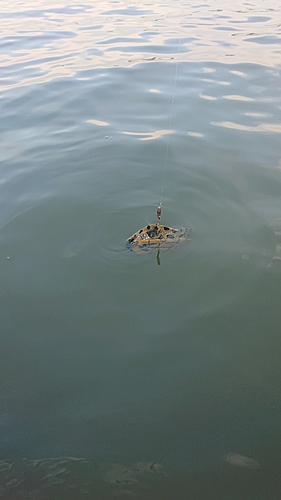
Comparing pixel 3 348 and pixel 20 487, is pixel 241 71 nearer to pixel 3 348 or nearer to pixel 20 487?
pixel 3 348

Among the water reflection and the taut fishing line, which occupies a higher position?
the water reflection

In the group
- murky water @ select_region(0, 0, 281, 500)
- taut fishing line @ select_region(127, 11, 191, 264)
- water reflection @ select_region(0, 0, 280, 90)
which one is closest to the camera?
murky water @ select_region(0, 0, 281, 500)

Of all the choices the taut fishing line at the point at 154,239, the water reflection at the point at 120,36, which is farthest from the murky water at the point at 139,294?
the water reflection at the point at 120,36

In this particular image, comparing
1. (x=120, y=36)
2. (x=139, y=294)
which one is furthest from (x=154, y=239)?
(x=120, y=36)

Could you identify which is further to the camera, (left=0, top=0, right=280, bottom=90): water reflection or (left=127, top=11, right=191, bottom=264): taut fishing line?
(left=0, top=0, right=280, bottom=90): water reflection

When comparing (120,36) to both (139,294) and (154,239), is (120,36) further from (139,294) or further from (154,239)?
(139,294)

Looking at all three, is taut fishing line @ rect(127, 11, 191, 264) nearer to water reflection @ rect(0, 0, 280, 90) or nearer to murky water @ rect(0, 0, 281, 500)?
murky water @ rect(0, 0, 281, 500)

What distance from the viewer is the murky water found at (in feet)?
9.58

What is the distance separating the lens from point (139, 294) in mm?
4203

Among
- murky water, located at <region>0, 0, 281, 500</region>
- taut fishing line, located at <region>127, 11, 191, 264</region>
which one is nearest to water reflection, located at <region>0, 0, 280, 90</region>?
murky water, located at <region>0, 0, 281, 500</region>

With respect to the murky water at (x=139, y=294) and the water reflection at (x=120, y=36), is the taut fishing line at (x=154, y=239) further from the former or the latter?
the water reflection at (x=120, y=36)

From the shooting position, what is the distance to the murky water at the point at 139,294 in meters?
2.92

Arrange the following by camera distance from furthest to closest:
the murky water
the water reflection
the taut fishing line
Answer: the water reflection
the taut fishing line
the murky water

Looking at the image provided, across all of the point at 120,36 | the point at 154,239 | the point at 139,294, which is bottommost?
the point at 139,294
